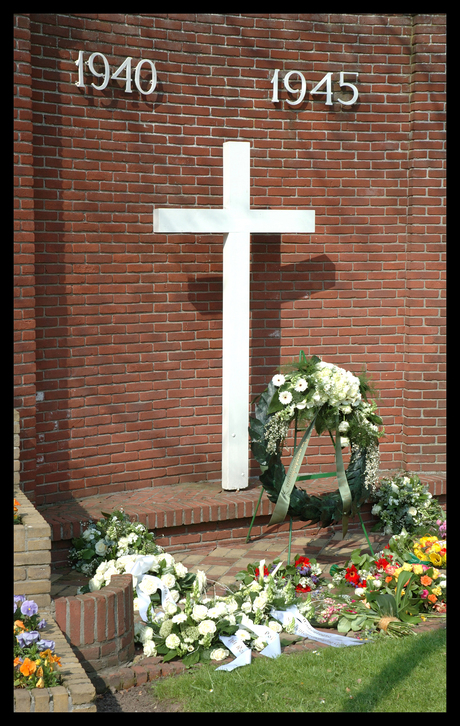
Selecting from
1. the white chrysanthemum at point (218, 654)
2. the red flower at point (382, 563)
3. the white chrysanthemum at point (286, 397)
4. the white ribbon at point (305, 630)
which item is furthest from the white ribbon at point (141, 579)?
the red flower at point (382, 563)

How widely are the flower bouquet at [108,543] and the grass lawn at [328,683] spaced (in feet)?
4.57

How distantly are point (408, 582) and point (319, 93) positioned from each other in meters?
3.93

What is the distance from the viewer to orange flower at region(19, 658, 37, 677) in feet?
9.98

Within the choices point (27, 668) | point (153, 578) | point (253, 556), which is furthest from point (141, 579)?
point (27, 668)

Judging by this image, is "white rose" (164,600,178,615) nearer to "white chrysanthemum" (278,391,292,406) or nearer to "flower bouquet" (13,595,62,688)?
"flower bouquet" (13,595,62,688)

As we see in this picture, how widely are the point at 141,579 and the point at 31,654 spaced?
4.78 feet

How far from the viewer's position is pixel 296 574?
4.87 m

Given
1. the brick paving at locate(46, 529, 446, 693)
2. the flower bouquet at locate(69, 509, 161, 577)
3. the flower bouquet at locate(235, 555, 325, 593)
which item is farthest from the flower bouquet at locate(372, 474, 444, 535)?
the flower bouquet at locate(69, 509, 161, 577)

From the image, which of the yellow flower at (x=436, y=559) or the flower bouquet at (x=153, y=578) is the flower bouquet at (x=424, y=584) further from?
the flower bouquet at (x=153, y=578)

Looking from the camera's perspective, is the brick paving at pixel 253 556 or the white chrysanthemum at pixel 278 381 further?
the white chrysanthemum at pixel 278 381

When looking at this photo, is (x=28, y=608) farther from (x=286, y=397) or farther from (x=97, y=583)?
(x=286, y=397)

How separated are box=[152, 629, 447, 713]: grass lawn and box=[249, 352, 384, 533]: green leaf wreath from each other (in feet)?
4.45

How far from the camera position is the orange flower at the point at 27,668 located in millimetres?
3041

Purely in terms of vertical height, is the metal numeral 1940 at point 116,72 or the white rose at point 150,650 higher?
the metal numeral 1940 at point 116,72
